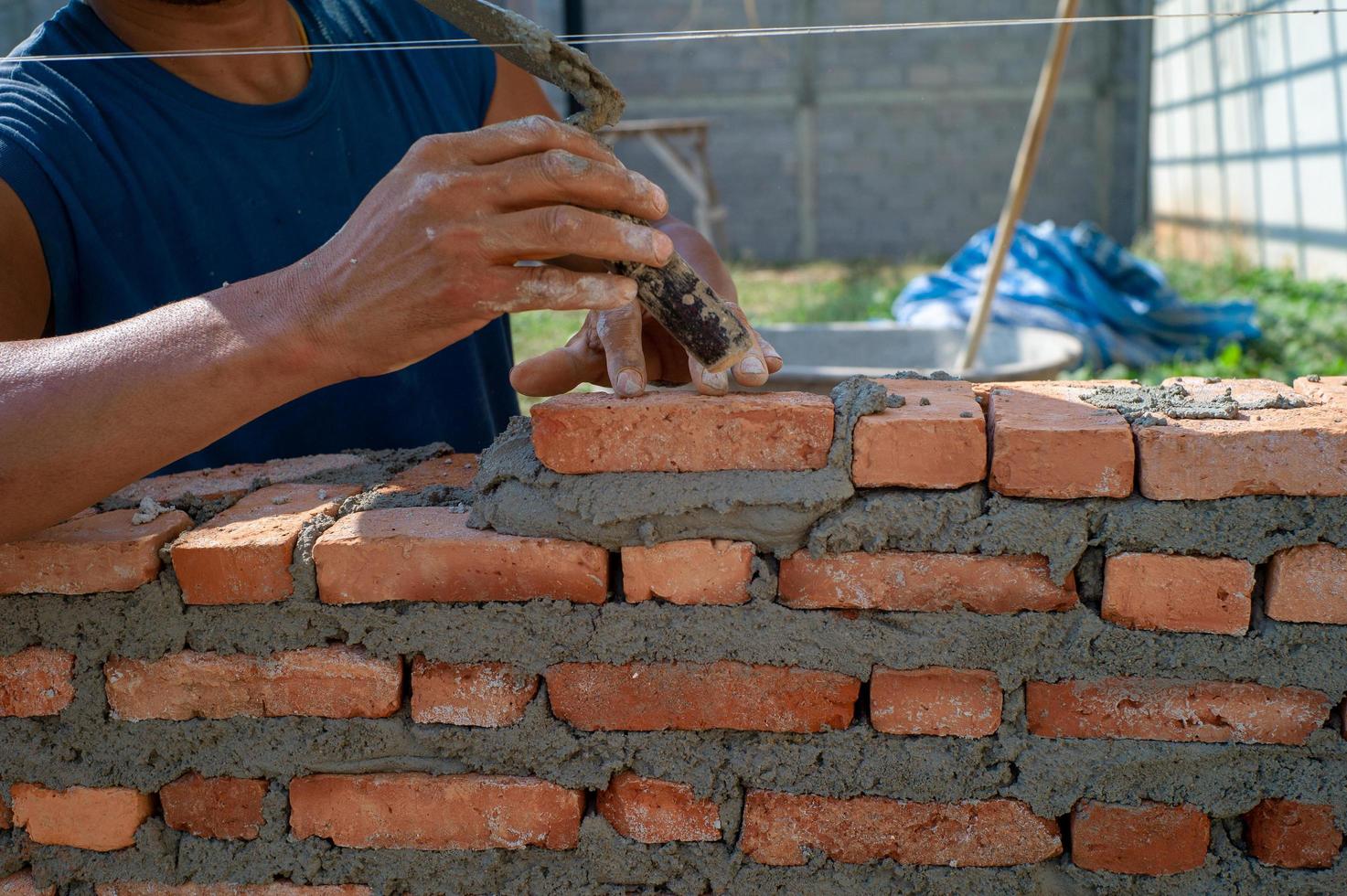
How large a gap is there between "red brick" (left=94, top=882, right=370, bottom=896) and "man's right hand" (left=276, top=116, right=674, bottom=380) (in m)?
0.82

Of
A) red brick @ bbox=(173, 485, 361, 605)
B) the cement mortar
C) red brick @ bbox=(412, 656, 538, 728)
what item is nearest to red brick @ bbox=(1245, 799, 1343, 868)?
the cement mortar

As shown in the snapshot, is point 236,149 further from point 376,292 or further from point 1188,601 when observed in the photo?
point 1188,601

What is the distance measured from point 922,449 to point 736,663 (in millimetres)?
384

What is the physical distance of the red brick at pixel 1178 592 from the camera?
1.40 meters

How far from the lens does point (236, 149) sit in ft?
6.95

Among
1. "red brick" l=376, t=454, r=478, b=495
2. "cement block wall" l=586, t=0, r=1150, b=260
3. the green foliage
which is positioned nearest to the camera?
"red brick" l=376, t=454, r=478, b=495

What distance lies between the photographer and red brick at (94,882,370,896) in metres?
1.62

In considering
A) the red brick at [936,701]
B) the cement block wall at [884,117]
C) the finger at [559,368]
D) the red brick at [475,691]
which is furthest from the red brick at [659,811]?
the cement block wall at [884,117]

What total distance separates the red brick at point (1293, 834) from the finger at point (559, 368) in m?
1.16

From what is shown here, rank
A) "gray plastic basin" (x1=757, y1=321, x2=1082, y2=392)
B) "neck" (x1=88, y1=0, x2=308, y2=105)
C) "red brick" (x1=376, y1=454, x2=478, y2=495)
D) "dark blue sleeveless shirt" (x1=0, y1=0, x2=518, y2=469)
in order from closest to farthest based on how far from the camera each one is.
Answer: "red brick" (x1=376, y1=454, x2=478, y2=495) < "dark blue sleeveless shirt" (x1=0, y1=0, x2=518, y2=469) < "neck" (x1=88, y1=0, x2=308, y2=105) < "gray plastic basin" (x1=757, y1=321, x2=1082, y2=392)

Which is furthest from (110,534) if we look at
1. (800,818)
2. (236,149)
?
(800,818)

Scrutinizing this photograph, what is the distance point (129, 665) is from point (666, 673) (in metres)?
0.77

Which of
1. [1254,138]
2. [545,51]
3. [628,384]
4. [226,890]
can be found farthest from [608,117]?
[1254,138]

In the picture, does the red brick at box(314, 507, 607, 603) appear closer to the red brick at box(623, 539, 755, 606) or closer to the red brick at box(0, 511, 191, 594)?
the red brick at box(623, 539, 755, 606)
